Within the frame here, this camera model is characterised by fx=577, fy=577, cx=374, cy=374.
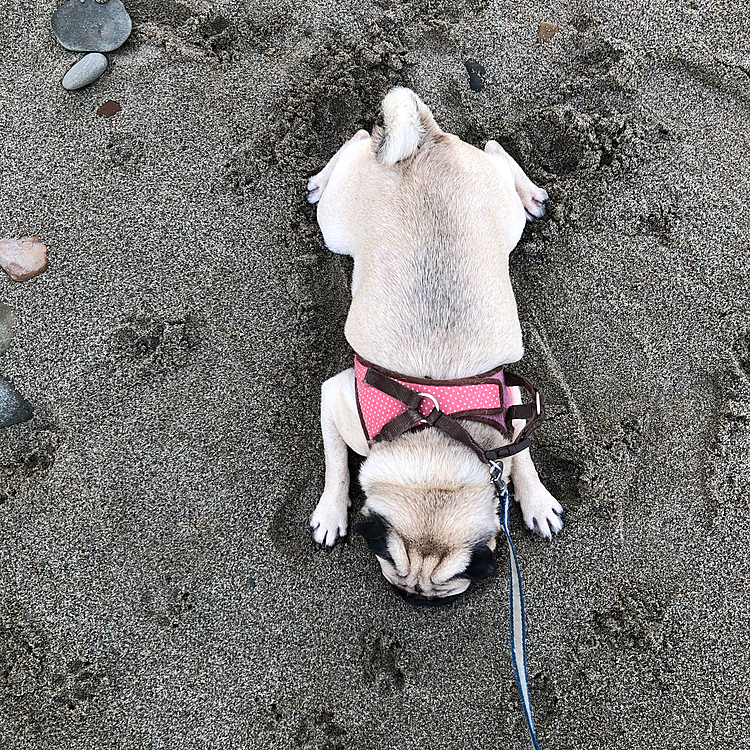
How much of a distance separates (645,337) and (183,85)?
12.5 feet

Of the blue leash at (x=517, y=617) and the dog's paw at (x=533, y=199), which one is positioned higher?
the dog's paw at (x=533, y=199)

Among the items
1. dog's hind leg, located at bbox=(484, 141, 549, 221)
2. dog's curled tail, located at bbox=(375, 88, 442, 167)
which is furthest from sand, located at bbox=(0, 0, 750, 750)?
dog's curled tail, located at bbox=(375, 88, 442, 167)

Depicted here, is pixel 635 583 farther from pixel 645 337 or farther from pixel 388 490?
pixel 388 490

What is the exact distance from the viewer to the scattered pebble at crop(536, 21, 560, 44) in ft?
14.3

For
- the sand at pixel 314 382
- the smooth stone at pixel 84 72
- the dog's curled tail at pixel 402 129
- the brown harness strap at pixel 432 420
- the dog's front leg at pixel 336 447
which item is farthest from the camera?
the smooth stone at pixel 84 72

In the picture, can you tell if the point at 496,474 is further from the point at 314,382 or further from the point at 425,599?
the point at 314,382

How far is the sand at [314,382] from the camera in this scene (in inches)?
146

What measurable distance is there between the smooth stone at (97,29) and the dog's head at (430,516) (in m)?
3.65

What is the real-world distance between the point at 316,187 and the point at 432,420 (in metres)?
2.06

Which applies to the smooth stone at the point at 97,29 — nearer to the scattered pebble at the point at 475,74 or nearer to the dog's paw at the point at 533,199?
the scattered pebble at the point at 475,74

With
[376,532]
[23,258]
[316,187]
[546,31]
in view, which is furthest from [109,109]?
[376,532]

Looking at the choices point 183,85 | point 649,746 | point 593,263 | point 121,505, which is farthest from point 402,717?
point 183,85

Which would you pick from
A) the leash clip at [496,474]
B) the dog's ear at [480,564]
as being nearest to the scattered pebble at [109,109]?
the leash clip at [496,474]

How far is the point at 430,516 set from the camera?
2832mm
